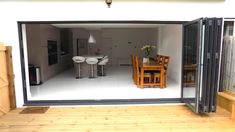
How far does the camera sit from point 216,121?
355cm

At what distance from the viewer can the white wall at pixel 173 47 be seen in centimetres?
634

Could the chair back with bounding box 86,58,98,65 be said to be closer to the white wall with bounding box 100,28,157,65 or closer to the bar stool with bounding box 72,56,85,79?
the bar stool with bounding box 72,56,85,79

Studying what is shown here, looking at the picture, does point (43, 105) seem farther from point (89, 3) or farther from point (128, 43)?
point (128, 43)

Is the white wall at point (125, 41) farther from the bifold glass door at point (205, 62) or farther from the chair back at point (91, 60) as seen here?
the bifold glass door at point (205, 62)

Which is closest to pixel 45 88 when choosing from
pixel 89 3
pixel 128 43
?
pixel 89 3

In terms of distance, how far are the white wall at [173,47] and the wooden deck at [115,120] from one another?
2.43 meters

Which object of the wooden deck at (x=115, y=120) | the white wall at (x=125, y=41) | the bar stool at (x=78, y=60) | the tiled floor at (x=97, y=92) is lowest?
the wooden deck at (x=115, y=120)

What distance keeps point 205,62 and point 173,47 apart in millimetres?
3405

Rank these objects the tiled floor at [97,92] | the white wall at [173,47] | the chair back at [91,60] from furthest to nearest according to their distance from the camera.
Result: the chair back at [91,60]
the white wall at [173,47]
the tiled floor at [97,92]

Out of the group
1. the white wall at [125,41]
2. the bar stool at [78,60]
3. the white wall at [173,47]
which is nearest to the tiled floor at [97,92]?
the white wall at [173,47]

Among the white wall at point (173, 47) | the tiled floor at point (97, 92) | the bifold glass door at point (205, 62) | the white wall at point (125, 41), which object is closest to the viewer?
the bifold glass door at point (205, 62)

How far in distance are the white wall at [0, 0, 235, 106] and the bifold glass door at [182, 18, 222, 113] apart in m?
0.53

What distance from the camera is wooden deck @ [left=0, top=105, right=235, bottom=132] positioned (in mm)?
3275

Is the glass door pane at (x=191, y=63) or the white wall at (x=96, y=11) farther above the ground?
the white wall at (x=96, y=11)
